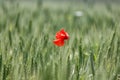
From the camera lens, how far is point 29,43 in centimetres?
142

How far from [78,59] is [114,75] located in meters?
0.19

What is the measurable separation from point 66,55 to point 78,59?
67mm

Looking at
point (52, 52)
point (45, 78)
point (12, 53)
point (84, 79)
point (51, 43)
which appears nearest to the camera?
point (45, 78)

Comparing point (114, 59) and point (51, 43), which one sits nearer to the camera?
point (114, 59)

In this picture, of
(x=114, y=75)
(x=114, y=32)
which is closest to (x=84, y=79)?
(x=114, y=75)

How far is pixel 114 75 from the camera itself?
1.12 m

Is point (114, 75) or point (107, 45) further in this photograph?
point (107, 45)

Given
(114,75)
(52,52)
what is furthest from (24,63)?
(114,75)

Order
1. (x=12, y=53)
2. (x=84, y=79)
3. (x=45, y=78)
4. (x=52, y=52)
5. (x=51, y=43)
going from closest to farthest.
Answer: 1. (x=45, y=78)
2. (x=84, y=79)
3. (x=12, y=53)
4. (x=52, y=52)
5. (x=51, y=43)

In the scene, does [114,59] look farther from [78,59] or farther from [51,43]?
[51,43]

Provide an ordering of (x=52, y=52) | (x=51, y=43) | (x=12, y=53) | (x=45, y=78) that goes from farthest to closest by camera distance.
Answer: (x=51, y=43)
(x=52, y=52)
(x=12, y=53)
(x=45, y=78)

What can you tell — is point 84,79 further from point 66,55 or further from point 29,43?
point 29,43

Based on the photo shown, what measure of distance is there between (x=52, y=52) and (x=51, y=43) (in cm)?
11

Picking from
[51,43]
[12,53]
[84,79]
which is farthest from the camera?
[51,43]
